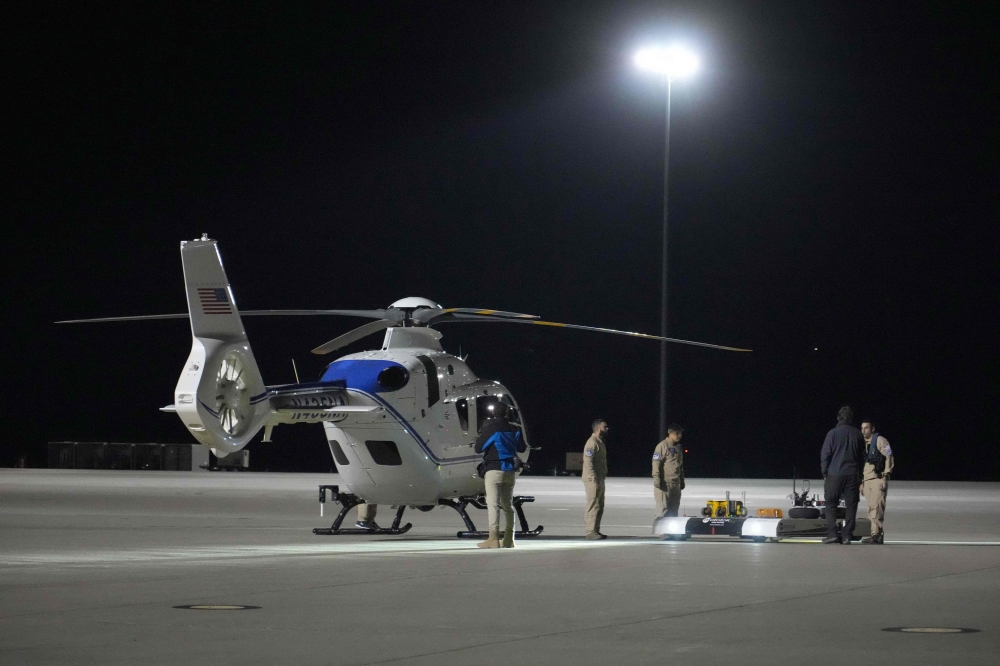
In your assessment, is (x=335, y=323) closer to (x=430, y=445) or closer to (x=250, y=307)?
(x=250, y=307)

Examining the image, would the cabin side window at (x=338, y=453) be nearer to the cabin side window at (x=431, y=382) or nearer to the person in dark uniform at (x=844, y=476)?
the cabin side window at (x=431, y=382)

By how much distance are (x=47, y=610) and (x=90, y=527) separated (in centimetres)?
1129

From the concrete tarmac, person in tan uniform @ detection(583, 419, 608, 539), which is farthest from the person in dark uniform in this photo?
person in tan uniform @ detection(583, 419, 608, 539)

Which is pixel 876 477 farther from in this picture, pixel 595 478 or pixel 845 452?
pixel 595 478

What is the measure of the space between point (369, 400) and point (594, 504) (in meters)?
3.49

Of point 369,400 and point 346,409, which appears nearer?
point 346,409

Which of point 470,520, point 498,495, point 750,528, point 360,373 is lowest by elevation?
point 470,520

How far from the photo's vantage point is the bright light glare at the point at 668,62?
33500 millimetres

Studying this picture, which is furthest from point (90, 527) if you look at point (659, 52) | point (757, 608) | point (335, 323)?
point (335, 323)

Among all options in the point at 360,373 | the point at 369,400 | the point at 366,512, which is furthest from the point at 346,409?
the point at 366,512

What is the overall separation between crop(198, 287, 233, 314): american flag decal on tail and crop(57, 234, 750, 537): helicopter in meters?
0.01

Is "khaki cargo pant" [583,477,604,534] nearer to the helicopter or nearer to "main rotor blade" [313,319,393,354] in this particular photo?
the helicopter

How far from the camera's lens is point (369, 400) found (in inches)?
753

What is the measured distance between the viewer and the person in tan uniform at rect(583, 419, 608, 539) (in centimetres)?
1952
